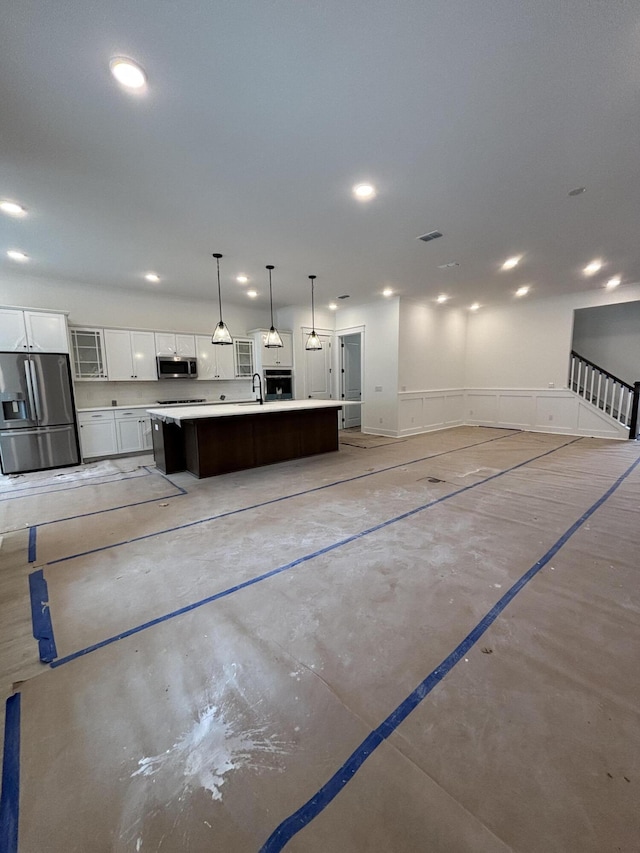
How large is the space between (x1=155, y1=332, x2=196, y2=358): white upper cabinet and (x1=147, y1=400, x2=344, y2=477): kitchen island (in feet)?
5.71

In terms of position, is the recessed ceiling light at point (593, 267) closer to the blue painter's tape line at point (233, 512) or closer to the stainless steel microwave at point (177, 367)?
the blue painter's tape line at point (233, 512)

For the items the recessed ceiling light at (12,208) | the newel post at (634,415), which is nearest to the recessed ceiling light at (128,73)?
the recessed ceiling light at (12,208)

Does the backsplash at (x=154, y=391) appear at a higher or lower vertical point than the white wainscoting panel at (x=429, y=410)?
higher

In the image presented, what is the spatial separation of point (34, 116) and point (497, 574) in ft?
13.8

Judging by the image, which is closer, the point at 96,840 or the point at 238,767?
the point at 96,840

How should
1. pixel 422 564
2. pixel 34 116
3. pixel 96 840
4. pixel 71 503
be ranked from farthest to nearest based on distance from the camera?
pixel 71 503 < pixel 422 564 < pixel 34 116 < pixel 96 840

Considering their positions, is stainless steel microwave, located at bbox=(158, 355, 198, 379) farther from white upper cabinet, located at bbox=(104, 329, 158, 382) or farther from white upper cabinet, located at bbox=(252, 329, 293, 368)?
white upper cabinet, located at bbox=(252, 329, 293, 368)

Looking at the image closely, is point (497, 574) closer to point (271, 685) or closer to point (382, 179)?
point (271, 685)

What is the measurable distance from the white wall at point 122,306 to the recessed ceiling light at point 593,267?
20.6ft

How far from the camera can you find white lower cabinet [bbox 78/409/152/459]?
572 centimetres

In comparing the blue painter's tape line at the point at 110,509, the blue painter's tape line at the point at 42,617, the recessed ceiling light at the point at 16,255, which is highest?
the recessed ceiling light at the point at 16,255

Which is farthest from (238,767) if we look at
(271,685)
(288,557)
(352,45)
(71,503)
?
(71,503)

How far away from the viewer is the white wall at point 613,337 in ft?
25.8

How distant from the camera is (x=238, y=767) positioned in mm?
1203
